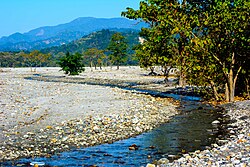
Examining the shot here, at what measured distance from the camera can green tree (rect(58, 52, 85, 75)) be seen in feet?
261

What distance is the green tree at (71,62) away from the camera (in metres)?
79.6

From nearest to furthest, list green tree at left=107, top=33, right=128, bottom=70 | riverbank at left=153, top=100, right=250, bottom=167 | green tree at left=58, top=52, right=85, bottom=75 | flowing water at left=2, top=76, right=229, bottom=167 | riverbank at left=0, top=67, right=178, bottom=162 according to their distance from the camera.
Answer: riverbank at left=153, top=100, right=250, bottom=167 < flowing water at left=2, top=76, right=229, bottom=167 < riverbank at left=0, top=67, right=178, bottom=162 < green tree at left=58, top=52, right=85, bottom=75 < green tree at left=107, top=33, right=128, bottom=70

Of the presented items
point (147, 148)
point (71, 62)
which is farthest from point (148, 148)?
point (71, 62)

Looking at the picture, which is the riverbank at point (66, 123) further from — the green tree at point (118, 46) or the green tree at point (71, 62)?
the green tree at point (118, 46)

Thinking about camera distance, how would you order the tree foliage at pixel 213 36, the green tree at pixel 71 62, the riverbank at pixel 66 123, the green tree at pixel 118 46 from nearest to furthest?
the riverbank at pixel 66 123 < the tree foliage at pixel 213 36 < the green tree at pixel 71 62 < the green tree at pixel 118 46

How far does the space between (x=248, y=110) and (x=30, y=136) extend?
46.4 feet

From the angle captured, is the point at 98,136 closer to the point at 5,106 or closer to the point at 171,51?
the point at 5,106

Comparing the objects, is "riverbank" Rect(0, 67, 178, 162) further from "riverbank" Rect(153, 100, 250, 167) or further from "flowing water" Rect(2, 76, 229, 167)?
"riverbank" Rect(153, 100, 250, 167)

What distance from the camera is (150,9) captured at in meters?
34.3

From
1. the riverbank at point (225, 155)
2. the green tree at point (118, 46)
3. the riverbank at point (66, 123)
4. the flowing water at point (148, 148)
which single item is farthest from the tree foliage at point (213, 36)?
the green tree at point (118, 46)

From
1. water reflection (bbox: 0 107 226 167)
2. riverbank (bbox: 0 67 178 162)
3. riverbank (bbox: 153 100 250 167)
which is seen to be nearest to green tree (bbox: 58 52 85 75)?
riverbank (bbox: 0 67 178 162)

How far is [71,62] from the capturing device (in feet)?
265

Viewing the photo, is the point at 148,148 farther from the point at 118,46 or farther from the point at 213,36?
the point at 118,46

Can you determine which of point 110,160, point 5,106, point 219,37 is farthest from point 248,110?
point 5,106
